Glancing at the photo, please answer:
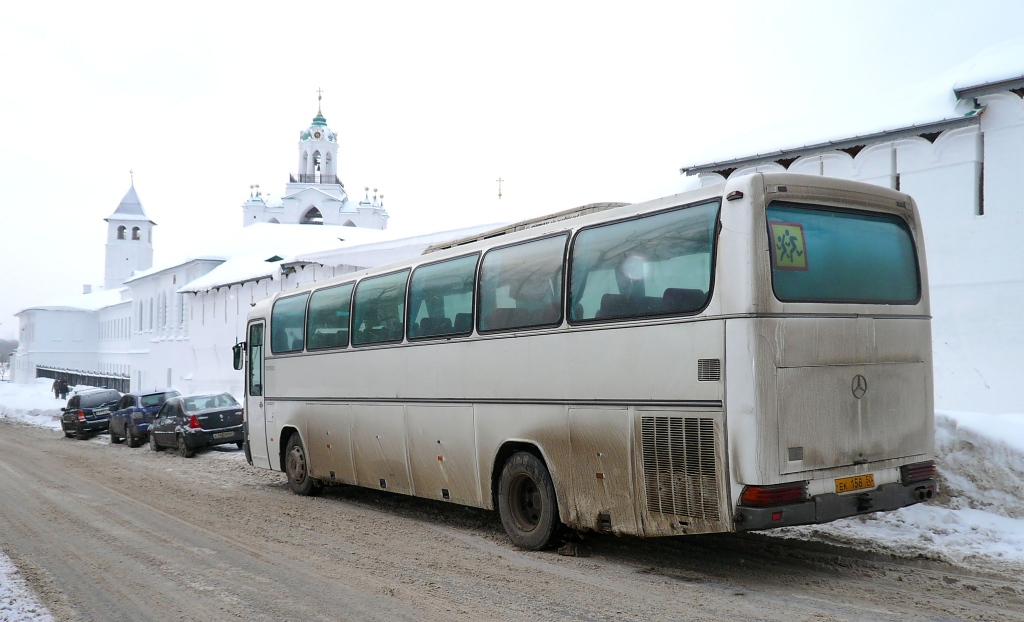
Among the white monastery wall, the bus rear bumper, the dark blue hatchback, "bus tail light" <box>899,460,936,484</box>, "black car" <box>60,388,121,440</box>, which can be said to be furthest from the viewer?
"black car" <box>60,388,121,440</box>

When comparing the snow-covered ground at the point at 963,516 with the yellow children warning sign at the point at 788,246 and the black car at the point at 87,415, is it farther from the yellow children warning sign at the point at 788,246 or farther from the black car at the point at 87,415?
the black car at the point at 87,415

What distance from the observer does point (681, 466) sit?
7.17 m

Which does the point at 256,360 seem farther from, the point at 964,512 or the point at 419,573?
the point at 964,512

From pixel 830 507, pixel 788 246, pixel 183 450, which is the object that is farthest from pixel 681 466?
pixel 183 450

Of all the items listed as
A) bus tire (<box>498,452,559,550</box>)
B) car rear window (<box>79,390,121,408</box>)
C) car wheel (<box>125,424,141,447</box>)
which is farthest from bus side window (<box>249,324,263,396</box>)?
car rear window (<box>79,390,121,408</box>)

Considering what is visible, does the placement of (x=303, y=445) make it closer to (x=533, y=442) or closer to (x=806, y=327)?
(x=533, y=442)

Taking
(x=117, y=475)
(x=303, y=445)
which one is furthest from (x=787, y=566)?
(x=117, y=475)

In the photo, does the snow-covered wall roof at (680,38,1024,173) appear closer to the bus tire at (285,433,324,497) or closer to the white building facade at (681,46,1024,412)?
the white building facade at (681,46,1024,412)

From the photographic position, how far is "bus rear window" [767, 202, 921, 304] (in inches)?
276

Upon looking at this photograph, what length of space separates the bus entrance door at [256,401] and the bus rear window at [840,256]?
1037 centimetres

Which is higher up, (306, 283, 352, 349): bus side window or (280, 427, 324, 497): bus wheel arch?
(306, 283, 352, 349): bus side window

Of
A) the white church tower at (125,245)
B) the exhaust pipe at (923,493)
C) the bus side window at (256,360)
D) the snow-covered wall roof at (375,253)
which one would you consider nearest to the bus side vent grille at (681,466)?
the exhaust pipe at (923,493)

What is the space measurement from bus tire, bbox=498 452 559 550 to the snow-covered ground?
2.50 m

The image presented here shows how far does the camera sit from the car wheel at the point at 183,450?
2133 centimetres
